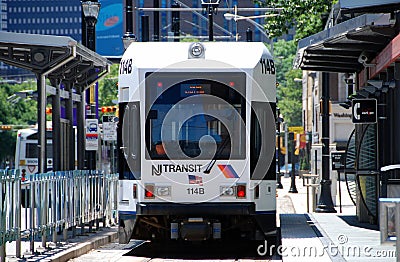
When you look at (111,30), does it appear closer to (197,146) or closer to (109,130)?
(109,130)

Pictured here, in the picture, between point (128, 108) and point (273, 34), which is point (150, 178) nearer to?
point (128, 108)

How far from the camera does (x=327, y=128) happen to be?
29.4 metres

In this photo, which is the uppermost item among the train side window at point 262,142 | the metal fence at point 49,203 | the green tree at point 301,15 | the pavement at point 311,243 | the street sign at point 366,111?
the green tree at point 301,15

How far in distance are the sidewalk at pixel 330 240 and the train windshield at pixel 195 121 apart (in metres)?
1.93

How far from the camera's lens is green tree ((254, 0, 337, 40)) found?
28297mm

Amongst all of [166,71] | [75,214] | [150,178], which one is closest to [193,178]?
[150,178]

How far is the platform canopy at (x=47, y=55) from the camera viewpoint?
702 inches

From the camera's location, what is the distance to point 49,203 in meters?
17.1

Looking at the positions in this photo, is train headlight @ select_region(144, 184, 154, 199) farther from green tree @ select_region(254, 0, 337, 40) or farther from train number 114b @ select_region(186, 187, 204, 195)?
green tree @ select_region(254, 0, 337, 40)


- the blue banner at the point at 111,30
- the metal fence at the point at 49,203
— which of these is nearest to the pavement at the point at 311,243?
the metal fence at the point at 49,203

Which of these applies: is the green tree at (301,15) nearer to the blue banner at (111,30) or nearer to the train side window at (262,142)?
the train side window at (262,142)

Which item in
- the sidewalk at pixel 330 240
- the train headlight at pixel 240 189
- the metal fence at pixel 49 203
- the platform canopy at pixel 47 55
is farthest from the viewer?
the platform canopy at pixel 47 55

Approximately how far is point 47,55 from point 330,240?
645 centimetres

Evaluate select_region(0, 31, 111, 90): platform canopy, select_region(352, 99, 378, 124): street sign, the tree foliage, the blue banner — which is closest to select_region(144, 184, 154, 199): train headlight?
select_region(0, 31, 111, 90): platform canopy
